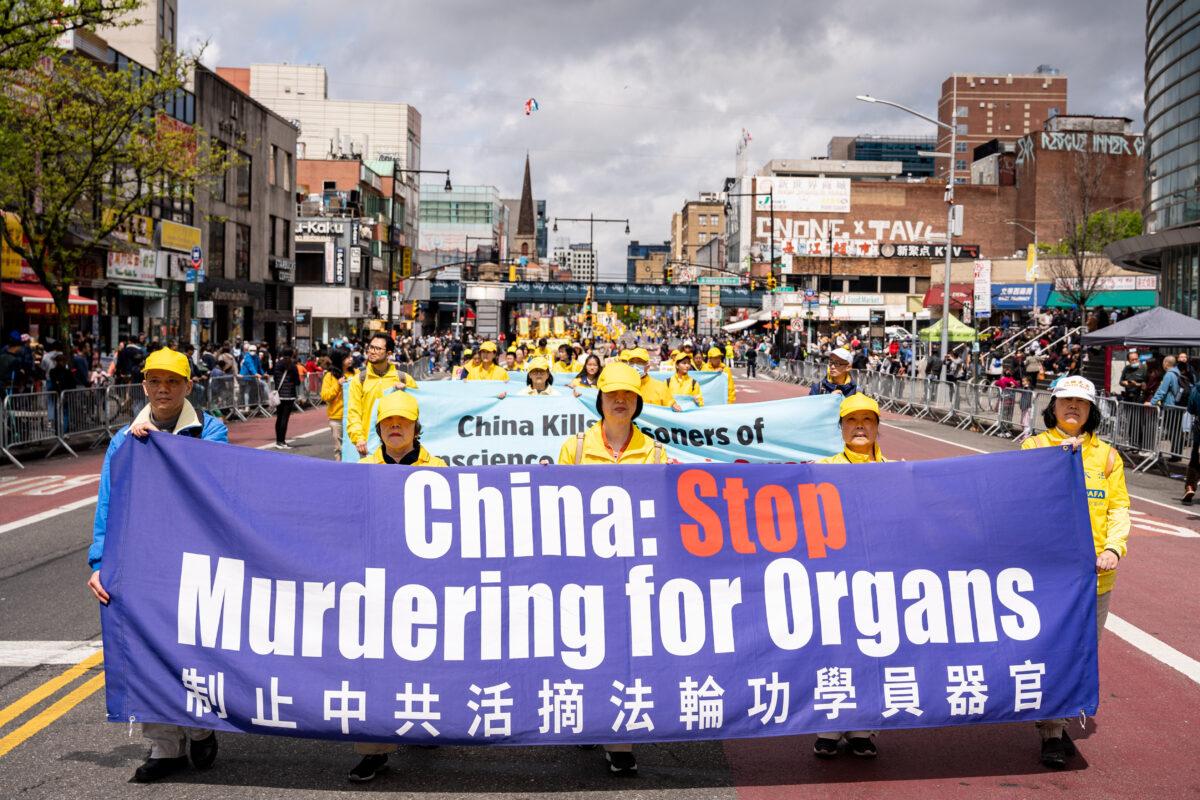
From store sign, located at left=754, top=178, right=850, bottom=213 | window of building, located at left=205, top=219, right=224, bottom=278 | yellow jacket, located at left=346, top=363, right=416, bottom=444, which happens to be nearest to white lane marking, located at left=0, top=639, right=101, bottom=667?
yellow jacket, located at left=346, top=363, right=416, bottom=444

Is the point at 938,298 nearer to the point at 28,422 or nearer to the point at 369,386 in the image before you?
the point at 28,422

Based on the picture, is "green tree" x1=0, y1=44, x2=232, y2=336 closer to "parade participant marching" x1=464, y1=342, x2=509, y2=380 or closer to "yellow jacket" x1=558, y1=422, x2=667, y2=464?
"parade participant marching" x1=464, y1=342, x2=509, y2=380

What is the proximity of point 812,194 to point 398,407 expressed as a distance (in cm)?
10934

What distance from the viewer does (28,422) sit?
18.1 m

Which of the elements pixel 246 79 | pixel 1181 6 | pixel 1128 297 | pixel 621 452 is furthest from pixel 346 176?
pixel 621 452

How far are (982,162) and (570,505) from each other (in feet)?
417

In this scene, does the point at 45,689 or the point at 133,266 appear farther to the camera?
the point at 133,266

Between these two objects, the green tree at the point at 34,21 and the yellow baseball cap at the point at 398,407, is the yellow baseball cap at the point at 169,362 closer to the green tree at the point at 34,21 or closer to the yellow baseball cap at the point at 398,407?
the yellow baseball cap at the point at 398,407

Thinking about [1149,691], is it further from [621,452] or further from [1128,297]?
[1128,297]

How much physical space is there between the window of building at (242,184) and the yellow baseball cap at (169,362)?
49989 millimetres

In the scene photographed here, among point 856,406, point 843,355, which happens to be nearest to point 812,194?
point 843,355

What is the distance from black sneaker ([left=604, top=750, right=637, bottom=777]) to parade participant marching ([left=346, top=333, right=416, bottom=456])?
5737 mm

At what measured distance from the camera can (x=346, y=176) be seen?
275 ft

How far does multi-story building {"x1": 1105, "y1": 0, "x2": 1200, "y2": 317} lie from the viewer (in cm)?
3475
